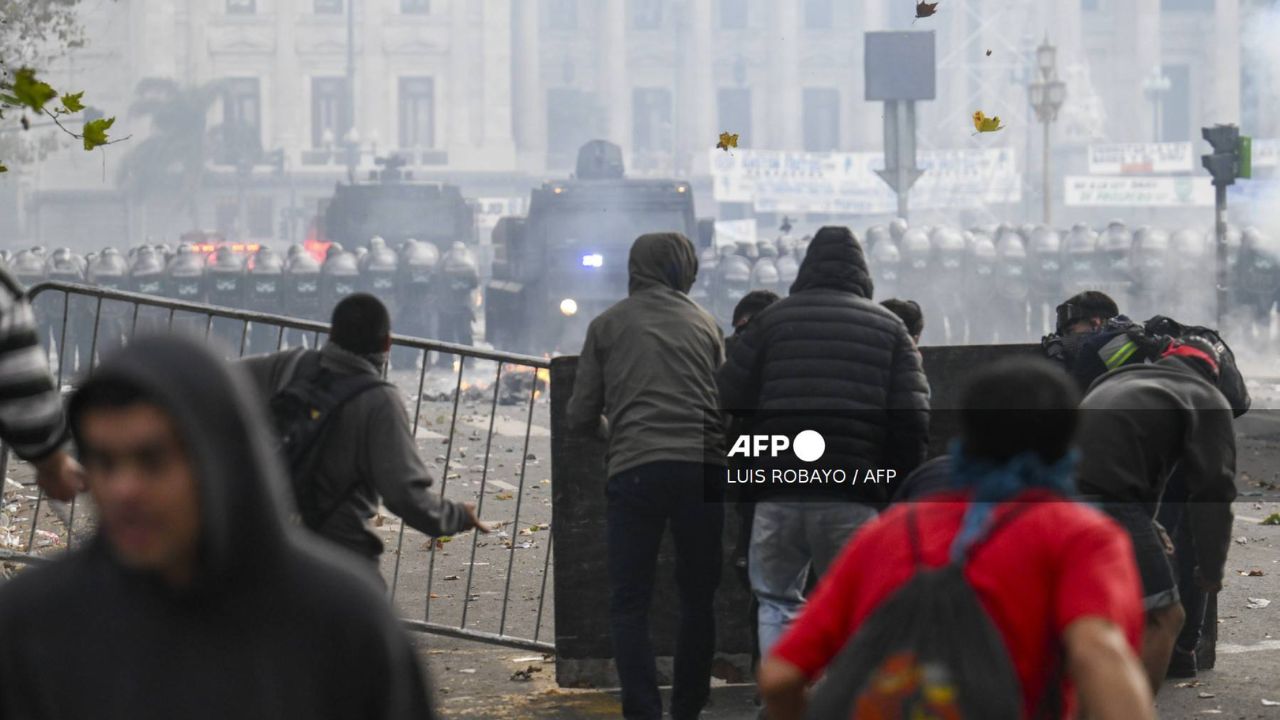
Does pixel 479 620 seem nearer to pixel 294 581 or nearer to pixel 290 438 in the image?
pixel 290 438

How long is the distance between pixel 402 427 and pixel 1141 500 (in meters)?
→ 1.89

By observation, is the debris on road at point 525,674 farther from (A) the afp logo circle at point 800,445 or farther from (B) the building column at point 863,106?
(B) the building column at point 863,106

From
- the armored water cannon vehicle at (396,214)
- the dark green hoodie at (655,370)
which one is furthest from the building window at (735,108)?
the dark green hoodie at (655,370)

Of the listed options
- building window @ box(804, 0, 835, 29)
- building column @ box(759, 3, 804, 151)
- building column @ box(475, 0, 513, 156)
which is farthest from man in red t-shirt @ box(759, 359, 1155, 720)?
building window @ box(804, 0, 835, 29)

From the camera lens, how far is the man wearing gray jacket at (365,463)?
4.77 metres

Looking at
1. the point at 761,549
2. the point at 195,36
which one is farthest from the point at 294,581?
the point at 195,36

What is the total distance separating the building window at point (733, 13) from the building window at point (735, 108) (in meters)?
2.55

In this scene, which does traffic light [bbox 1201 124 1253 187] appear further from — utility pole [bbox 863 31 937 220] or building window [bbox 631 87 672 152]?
building window [bbox 631 87 672 152]

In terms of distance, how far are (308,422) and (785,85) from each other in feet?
241

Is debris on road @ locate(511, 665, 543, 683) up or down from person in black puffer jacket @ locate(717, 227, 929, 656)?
down

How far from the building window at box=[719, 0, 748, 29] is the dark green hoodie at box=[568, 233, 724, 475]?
7233 cm

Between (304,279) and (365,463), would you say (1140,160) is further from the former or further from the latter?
(365,463)

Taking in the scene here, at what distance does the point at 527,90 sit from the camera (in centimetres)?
7506

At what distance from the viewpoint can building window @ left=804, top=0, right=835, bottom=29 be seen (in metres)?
79.6
